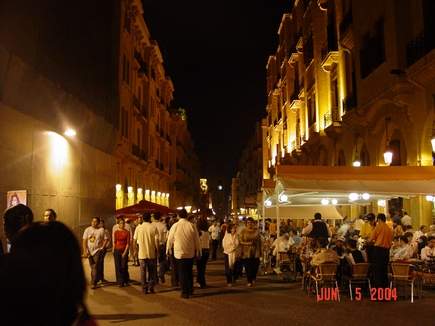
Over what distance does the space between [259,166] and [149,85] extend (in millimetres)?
34027

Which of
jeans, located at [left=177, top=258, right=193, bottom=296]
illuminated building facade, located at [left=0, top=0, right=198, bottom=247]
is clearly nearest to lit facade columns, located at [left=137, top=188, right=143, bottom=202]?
illuminated building facade, located at [left=0, top=0, right=198, bottom=247]

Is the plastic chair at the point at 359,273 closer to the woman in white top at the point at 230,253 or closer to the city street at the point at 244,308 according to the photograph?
the city street at the point at 244,308

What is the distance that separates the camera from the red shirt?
14984 mm

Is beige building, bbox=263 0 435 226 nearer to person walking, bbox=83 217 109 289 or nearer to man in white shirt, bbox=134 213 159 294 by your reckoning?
man in white shirt, bbox=134 213 159 294

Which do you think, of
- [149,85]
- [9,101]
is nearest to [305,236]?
[9,101]

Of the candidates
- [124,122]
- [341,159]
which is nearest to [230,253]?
[341,159]

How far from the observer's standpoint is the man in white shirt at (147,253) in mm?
13367

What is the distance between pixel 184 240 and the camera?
12.7 m

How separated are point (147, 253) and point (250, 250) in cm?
309

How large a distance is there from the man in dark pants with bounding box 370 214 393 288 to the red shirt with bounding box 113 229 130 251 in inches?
268

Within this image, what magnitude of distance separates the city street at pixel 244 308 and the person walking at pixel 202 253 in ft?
2.04

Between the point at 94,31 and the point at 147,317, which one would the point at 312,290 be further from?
the point at 94,31

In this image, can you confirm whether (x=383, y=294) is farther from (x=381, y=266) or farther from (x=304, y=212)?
(x=304, y=212)

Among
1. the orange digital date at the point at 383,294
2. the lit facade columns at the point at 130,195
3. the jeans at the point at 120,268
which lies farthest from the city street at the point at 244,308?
the lit facade columns at the point at 130,195
